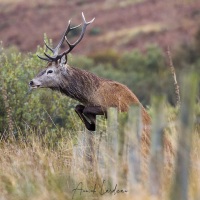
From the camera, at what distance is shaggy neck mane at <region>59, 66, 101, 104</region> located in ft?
38.0

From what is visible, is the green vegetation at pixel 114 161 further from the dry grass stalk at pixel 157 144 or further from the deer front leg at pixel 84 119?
the deer front leg at pixel 84 119

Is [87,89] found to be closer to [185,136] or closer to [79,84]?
[79,84]

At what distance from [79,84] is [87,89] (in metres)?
0.25

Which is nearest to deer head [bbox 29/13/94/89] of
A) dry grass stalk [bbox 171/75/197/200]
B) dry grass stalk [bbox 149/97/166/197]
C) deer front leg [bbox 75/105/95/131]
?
deer front leg [bbox 75/105/95/131]

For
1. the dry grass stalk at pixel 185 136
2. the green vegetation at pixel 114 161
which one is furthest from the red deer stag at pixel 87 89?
→ the dry grass stalk at pixel 185 136

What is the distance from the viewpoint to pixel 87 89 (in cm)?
1161

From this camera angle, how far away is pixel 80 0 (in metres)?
109

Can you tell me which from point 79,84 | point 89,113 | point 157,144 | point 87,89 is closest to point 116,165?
point 157,144

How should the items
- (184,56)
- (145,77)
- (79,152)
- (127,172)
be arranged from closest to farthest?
(127,172) < (79,152) < (145,77) < (184,56)

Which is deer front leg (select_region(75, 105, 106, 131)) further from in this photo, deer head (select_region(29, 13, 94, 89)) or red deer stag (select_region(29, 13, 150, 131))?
deer head (select_region(29, 13, 94, 89))

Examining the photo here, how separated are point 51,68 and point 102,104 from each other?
1523mm

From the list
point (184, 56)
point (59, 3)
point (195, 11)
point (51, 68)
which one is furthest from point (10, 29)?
point (51, 68)

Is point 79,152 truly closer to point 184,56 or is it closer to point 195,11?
point 184,56

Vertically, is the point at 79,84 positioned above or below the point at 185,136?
above
